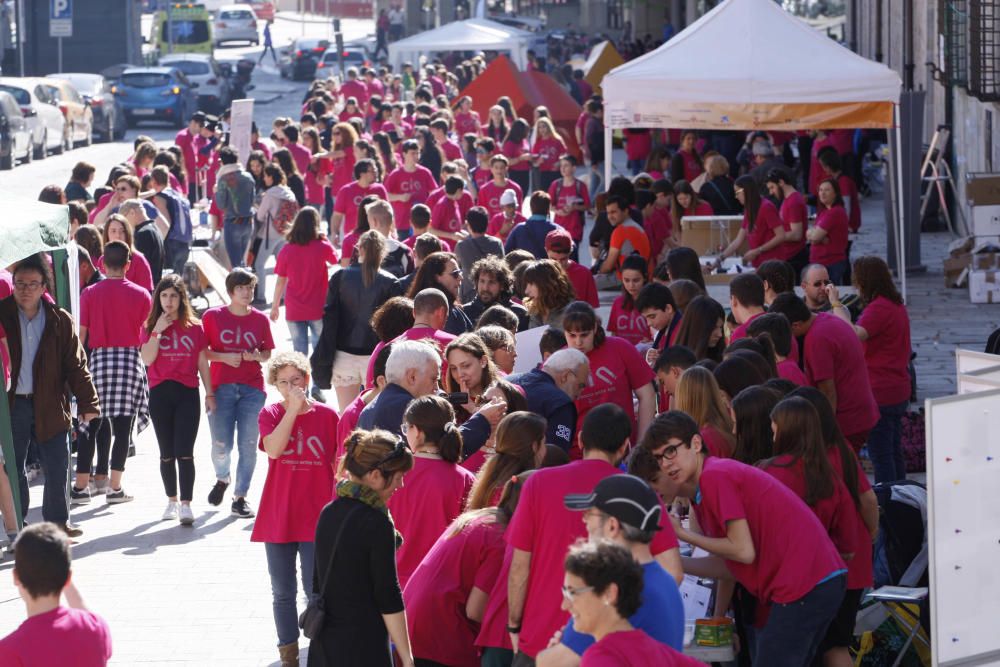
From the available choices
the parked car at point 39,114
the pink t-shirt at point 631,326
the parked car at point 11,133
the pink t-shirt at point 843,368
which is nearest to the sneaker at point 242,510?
the pink t-shirt at point 631,326

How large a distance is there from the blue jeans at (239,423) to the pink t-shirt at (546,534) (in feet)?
16.9

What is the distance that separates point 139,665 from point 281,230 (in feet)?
29.8

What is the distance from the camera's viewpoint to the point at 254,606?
888cm

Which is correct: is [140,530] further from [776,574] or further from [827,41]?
[827,41]

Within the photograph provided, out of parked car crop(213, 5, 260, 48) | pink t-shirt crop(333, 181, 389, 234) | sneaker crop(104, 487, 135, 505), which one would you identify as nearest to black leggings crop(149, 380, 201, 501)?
sneaker crop(104, 487, 135, 505)

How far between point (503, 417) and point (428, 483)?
1.54 ft

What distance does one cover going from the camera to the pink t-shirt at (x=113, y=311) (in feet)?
35.1

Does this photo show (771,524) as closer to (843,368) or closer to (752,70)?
(843,368)

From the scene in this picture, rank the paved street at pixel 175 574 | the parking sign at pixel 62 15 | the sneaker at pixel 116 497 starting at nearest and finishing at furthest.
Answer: the paved street at pixel 175 574, the sneaker at pixel 116 497, the parking sign at pixel 62 15

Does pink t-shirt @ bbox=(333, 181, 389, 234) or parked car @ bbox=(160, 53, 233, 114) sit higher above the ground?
parked car @ bbox=(160, 53, 233, 114)

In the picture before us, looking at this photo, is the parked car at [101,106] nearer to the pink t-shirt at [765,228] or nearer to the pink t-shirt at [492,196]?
the pink t-shirt at [492,196]

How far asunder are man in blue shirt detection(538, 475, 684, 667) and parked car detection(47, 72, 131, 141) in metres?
34.9

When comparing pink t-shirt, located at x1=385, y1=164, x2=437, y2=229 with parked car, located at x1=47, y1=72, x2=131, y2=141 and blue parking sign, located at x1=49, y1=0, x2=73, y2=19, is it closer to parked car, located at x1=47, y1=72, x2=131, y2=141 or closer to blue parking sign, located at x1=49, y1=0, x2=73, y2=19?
parked car, located at x1=47, y1=72, x2=131, y2=141

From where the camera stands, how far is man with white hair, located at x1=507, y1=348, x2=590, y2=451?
7578 millimetres
